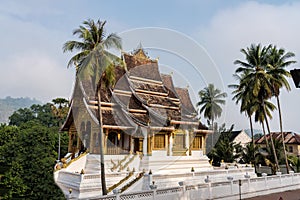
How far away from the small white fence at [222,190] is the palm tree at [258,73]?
23.4 feet

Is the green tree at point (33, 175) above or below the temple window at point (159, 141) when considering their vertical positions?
below

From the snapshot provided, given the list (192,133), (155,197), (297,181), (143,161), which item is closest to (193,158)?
(192,133)

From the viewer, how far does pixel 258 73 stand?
20.9 metres

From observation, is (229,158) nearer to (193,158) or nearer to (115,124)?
(193,158)

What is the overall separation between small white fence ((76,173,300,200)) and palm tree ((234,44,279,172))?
7.14m

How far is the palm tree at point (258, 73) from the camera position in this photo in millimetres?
20750

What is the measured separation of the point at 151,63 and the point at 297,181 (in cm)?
1308

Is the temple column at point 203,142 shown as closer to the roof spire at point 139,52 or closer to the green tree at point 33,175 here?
the roof spire at point 139,52

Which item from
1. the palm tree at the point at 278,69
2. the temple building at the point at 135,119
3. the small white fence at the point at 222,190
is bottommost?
the small white fence at the point at 222,190

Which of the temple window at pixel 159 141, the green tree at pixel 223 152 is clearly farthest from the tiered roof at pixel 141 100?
the green tree at pixel 223 152

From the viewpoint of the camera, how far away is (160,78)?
847 inches

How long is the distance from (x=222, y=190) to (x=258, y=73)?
501 inches

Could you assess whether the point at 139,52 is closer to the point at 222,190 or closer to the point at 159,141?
the point at 159,141

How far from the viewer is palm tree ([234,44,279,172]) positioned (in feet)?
68.1
